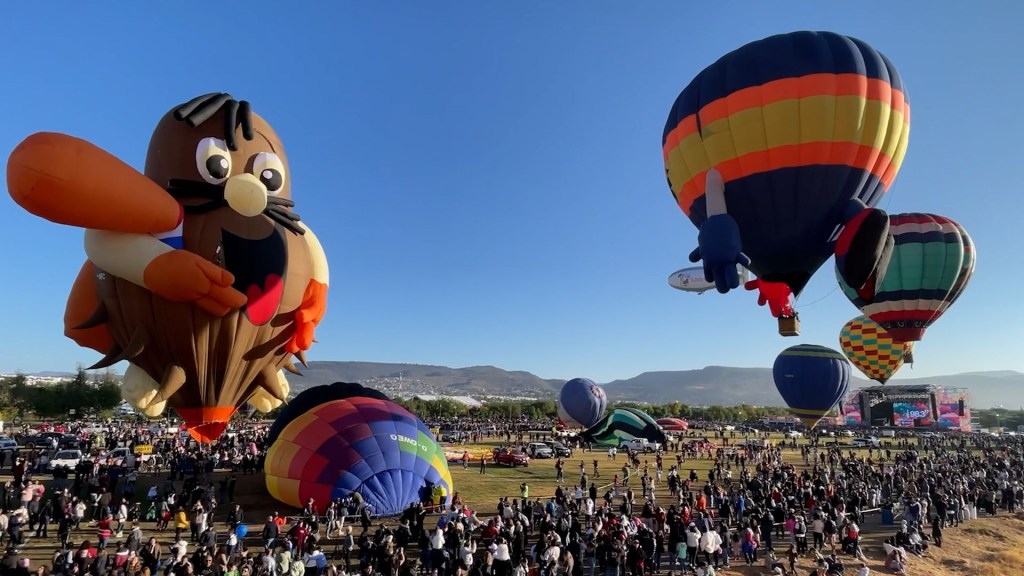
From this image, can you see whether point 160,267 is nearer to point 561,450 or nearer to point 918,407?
point 561,450

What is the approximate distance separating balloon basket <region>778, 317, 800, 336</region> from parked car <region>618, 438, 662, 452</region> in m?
20.2

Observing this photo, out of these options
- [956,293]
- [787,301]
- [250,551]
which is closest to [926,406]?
[956,293]

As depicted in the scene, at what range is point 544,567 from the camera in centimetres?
930

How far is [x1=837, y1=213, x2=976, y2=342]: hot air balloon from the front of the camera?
2308cm

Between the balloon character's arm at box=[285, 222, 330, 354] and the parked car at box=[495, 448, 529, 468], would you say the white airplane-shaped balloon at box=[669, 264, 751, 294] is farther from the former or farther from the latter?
the balloon character's arm at box=[285, 222, 330, 354]

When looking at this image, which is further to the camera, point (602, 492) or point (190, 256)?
point (602, 492)

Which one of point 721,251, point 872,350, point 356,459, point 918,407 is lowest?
point 918,407

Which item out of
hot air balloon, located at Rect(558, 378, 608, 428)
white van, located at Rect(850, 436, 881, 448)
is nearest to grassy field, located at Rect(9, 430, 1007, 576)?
hot air balloon, located at Rect(558, 378, 608, 428)

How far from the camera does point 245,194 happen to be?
36.7 ft

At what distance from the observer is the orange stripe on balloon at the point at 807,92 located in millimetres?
12109

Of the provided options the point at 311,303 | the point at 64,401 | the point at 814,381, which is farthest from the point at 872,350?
the point at 64,401

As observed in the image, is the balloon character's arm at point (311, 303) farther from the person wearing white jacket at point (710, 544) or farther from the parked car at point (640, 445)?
the parked car at point (640, 445)

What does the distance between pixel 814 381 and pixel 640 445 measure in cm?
1014

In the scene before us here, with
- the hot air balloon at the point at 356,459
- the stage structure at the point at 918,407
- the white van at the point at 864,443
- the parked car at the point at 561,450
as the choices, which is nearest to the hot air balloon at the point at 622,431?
the parked car at the point at 561,450
